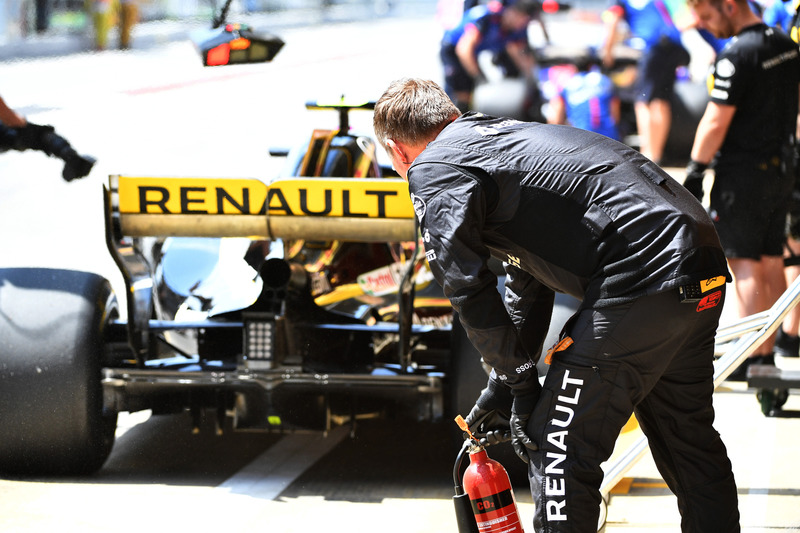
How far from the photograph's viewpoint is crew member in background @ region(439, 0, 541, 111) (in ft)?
40.8

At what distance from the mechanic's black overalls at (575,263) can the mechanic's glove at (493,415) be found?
0.91ft

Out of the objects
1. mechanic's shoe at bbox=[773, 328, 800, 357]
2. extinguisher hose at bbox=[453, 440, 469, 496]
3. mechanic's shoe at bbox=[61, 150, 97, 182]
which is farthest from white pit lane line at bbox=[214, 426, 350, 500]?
mechanic's shoe at bbox=[773, 328, 800, 357]

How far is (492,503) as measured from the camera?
3182mm

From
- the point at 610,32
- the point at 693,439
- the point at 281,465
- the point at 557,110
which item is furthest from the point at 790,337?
the point at 557,110

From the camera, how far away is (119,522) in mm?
4211

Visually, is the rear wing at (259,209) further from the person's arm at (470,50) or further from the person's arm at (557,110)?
the person's arm at (470,50)

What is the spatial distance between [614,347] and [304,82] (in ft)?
53.0

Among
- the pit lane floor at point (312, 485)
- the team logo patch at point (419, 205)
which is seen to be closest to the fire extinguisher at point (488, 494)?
the team logo patch at point (419, 205)

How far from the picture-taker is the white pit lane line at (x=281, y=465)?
458 centimetres

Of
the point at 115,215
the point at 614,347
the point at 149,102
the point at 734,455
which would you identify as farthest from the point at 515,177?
the point at 149,102

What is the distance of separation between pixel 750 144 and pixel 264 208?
2702mm

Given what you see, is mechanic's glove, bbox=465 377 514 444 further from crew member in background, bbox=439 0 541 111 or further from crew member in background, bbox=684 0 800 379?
crew member in background, bbox=439 0 541 111

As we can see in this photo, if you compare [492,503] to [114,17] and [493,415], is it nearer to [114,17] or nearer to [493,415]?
[493,415]

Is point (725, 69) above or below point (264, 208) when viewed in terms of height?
above
